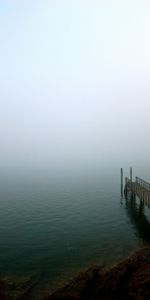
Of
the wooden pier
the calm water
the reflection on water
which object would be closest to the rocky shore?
the calm water

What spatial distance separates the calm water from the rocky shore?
247 cm

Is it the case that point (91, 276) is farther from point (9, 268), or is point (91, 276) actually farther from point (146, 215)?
point (146, 215)

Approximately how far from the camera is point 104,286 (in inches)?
653

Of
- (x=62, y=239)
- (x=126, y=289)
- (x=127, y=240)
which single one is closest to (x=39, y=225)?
(x=62, y=239)

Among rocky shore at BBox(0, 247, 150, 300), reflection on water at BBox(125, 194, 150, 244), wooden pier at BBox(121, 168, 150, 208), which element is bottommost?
rocky shore at BBox(0, 247, 150, 300)

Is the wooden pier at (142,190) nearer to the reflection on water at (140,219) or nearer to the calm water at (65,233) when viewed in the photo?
the reflection on water at (140,219)

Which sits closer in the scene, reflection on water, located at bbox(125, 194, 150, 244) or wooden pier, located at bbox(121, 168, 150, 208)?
reflection on water, located at bbox(125, 194, 150, 244)

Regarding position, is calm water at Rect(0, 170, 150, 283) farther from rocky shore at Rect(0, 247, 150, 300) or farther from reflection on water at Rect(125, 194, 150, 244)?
rocky shore at Rect(0, 247, 150, 300)

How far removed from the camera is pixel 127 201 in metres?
48.8

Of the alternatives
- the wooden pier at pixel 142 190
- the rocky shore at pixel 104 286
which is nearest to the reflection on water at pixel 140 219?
the wooden pier at pixel 142 190

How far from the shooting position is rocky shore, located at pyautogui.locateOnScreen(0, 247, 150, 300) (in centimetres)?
1539

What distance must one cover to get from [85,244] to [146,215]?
14155 millimetres

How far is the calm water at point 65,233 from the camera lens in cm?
2383

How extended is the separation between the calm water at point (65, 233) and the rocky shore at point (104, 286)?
247cm
